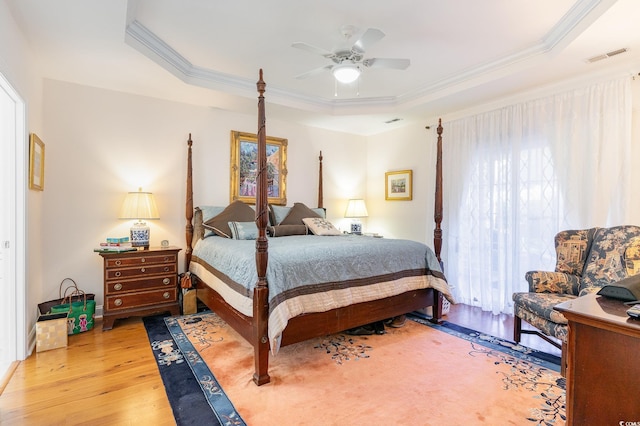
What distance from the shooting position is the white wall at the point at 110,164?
3.38 m

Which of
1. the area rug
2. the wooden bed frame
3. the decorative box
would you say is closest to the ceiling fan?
the wooden bed frame

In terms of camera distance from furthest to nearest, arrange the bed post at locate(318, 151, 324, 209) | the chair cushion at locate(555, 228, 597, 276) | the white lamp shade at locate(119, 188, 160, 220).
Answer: the bed post at locate(318, 151, 324, 209)
the white lamp shade at locate(119, 188, 160, 220)
the chair cushion at locate(555, 228, 597, 276)

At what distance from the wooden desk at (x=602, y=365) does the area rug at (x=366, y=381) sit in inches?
33.8

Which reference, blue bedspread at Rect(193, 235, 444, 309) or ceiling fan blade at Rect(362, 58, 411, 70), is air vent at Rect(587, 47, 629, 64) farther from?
blue bedspread at Rect(193, 235, 444, 309)

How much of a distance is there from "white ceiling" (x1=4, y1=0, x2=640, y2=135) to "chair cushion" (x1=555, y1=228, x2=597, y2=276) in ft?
5.18

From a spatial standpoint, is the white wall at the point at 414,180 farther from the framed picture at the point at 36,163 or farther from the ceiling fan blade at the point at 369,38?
the framed picture at the point at 36,163

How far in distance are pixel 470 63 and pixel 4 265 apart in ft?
15.2

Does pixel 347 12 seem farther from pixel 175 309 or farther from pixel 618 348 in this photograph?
pixel 175 309

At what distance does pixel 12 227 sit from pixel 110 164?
1.35 meters

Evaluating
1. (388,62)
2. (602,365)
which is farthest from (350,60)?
(602,365)

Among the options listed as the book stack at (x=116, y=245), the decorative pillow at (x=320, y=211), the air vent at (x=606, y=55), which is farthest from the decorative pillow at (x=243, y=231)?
the air vent at (x=606, y=55)

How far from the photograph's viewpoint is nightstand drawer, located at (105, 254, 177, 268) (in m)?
3.26

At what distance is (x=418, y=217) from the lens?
194 inches

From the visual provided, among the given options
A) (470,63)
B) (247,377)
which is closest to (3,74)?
(247,377)
